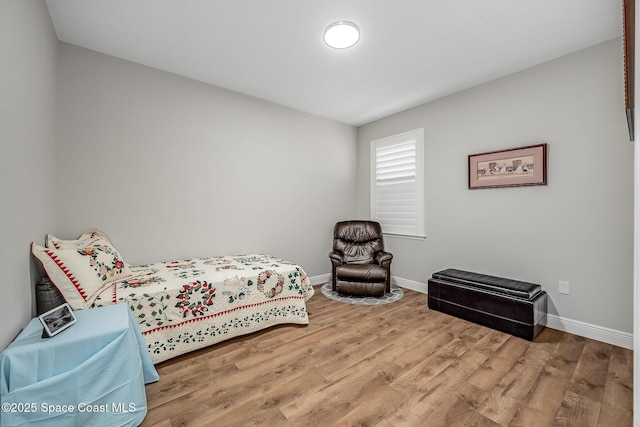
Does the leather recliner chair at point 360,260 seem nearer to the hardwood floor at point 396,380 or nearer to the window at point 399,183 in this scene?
the window at point 399,183

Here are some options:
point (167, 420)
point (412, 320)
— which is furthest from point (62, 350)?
point (412, 320)

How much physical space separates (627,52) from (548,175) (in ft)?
4.84

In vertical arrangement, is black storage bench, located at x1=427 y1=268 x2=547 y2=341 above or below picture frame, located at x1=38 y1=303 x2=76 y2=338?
below

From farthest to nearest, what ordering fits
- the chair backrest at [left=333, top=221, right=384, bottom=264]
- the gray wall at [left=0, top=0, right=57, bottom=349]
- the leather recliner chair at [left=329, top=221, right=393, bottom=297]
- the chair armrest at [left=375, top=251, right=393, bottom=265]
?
1. the chair backrest at [left=333, top=221, right=384, bottom=264]
2. the chair armrest at [left=375, top=251, right=393, bottom=265]
3. the leather recliner chair at [left=329, top=221, right=393, bottom=297]
4. the gray wall at [left=0, top=0, right=57, bottom=349]

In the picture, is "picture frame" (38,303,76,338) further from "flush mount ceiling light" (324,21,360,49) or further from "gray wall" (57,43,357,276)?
"flush mount ceiling light" (324,21,360,49)

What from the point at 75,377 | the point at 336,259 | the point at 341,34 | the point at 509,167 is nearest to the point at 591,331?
the point at 509,167

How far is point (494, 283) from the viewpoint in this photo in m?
2.76

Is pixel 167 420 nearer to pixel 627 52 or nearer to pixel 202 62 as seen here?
pixel 202 62

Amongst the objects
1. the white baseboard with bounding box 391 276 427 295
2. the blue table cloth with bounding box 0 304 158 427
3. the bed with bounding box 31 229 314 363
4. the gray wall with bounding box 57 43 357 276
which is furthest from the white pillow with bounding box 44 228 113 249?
the white baseboard with bounding box 391 276 427 295

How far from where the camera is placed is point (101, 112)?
2.59 meters

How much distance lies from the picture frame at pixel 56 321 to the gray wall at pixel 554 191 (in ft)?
12.0

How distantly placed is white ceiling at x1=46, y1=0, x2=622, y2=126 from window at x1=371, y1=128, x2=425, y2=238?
2.98 ft

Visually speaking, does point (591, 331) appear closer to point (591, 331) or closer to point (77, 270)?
point (591, 331)

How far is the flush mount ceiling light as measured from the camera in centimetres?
215
